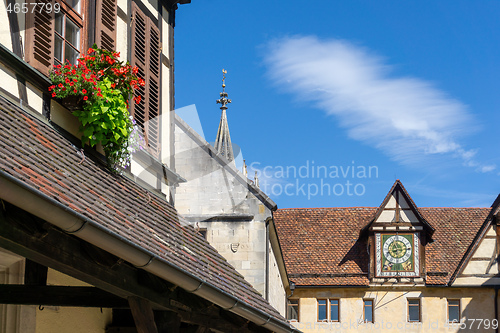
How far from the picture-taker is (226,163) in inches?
796

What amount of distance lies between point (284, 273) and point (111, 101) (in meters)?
21.0

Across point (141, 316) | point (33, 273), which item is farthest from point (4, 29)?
point (141, 316)

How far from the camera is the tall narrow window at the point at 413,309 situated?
101 feet

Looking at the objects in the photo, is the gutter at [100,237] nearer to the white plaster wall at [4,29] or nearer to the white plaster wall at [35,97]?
the white plaster wall at [35,97]

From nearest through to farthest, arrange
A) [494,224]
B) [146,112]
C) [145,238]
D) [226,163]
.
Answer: [145,238] < [146,112] < [226,163] < [494,224]

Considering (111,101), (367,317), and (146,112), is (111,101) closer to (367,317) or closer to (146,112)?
(146,112)

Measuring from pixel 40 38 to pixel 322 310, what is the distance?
25.4 meters

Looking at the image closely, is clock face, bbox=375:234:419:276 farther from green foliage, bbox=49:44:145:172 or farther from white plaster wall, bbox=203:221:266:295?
green foliage, bbox=49:44:145:172

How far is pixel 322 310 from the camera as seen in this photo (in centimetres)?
3147

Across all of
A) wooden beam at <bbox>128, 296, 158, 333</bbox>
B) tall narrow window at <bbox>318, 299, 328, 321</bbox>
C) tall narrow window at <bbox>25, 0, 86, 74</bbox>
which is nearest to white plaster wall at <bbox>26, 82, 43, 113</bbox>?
tall narrow window at <bbox>25, 0, 86, 74</bbox>

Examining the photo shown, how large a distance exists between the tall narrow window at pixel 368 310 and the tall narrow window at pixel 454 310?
292 centimetres

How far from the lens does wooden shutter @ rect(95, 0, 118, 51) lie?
8.84 meters

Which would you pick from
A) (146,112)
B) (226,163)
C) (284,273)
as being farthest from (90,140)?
(284,273)

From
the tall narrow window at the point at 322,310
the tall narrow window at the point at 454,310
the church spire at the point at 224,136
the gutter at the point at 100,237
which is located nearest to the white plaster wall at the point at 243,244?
the tall narrow window at the point at 322,310
